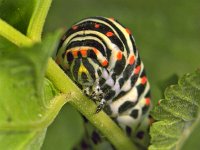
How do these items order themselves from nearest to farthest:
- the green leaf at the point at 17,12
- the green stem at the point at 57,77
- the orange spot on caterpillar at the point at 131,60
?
the green stem at the point at 57,77
the green leaf at the point at 17,12
the orange spot on caterpillar at the point at 131,60

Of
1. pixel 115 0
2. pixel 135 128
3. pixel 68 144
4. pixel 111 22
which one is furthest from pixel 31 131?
pixel 115 0

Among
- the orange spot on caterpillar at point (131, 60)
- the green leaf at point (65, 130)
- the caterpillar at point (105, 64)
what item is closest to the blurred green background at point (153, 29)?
the green leaf at point (65, 130)

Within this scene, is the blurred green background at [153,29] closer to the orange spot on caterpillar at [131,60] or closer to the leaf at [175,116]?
the orange spot on caterpillar at [131,60]

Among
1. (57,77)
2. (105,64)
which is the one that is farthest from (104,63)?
(57,77)

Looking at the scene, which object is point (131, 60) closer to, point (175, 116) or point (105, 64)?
point (105, 64)

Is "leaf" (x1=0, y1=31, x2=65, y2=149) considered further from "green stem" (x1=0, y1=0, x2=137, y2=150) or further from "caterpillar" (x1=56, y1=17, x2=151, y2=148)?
"caterpillar" (x1=56, y1=17, x2=151, y2=148)

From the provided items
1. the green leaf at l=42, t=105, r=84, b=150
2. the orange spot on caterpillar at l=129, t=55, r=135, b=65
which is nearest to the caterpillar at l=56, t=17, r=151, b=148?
the orange spot on caterpillar at l=129, t=55, r=135, b=65
